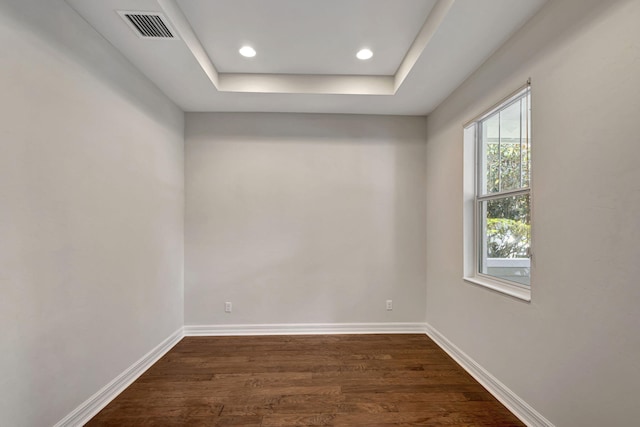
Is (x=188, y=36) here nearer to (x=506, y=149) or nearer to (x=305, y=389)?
(x=506, y=149)

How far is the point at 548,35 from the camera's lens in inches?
66.1

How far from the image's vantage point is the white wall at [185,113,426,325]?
3.31 meters

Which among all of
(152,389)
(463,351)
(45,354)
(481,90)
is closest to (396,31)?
(481,90)

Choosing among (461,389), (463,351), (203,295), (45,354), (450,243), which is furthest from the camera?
(203,295)

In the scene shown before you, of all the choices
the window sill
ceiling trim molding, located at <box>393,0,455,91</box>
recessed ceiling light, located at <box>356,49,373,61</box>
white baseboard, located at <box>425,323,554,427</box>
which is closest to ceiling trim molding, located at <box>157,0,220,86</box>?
recessed ceiling light, located at <box>356,49,373,61</box>

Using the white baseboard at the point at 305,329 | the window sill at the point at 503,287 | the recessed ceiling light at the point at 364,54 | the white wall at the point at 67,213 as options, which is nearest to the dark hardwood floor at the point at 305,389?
the white baseboard at the point at 305,329

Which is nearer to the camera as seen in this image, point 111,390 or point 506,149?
point 111,390

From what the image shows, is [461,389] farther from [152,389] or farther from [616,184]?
[152,389]

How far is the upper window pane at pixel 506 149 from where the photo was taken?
1.98 m

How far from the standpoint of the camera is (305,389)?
2.20 meters

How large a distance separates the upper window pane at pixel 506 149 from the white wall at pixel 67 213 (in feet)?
10.2

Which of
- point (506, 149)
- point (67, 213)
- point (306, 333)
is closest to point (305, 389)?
point (306, 333)

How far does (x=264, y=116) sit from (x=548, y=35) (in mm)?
2688

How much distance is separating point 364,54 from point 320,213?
1.76 m
